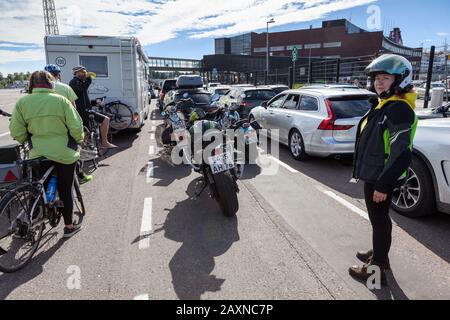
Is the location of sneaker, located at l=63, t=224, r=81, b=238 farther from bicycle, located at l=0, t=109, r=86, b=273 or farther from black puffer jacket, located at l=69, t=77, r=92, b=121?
black puffer jacket, located at l=69, t=77, r=92, b=121

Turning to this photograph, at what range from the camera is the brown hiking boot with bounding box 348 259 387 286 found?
9.75ft

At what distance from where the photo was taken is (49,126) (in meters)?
3.57

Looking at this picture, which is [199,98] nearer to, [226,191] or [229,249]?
[226,191]

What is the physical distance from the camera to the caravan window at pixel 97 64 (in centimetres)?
957

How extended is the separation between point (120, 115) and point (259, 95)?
4.98 meters

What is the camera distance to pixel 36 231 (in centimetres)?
362

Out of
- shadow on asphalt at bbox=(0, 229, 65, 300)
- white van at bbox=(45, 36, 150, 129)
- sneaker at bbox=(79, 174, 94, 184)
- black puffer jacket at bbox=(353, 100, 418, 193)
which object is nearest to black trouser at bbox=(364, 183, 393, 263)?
black puffer jacket at bbox=(353, 100, 418, 193)

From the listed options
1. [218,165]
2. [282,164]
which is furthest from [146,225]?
[282,164]

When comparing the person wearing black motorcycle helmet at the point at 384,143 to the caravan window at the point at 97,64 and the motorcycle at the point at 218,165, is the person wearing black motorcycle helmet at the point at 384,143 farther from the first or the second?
the caravan window at the point at 97,64

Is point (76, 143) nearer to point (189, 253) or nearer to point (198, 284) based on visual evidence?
point (189, 253)

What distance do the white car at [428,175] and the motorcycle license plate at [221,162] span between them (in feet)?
7.95
